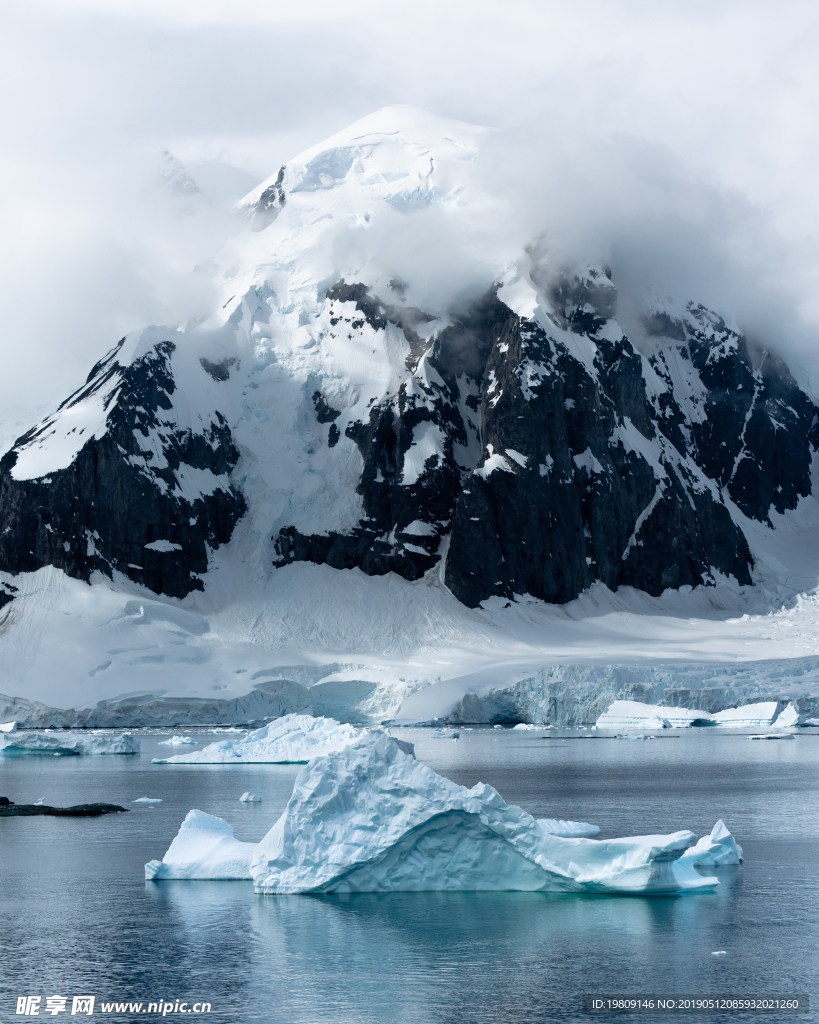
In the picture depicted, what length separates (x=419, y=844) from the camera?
110 feet

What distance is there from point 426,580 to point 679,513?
33.6 m

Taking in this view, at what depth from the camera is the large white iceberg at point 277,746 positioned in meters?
78.8

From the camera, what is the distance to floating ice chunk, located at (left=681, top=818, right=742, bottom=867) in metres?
37.2

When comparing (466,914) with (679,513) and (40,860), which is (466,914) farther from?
(679,513)

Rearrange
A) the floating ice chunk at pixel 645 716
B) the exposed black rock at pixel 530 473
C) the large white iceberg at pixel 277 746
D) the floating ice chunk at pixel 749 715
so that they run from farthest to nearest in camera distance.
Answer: the exposed black rock at pixel 530 473 < the floating ice chunk at pixel 645 716 < the floating ice chunk at pixel 749 715 < the large white iceberg at pixel 277 746

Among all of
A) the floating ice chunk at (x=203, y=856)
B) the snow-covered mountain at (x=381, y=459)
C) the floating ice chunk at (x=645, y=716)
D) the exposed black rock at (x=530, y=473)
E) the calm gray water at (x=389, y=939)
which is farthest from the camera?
the exposed black rock at (x=530, y=473)

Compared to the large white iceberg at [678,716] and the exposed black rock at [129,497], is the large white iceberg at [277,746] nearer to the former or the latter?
the large white iceberg at [678,716]

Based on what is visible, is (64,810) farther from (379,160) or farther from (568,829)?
(379,160)

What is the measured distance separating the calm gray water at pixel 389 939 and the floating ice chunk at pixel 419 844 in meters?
0.50

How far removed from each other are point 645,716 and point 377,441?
59.5 m

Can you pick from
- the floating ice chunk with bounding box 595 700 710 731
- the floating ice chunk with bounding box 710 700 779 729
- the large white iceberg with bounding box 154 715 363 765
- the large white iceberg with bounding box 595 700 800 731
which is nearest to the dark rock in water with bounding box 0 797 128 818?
the large white iceberg with bounding box 154 715 363 765

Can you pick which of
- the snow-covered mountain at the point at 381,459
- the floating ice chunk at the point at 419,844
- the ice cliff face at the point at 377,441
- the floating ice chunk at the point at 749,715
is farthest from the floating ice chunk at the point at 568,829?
the ice cliff face at the point at 377,441

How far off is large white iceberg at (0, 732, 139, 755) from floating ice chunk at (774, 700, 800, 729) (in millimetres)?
47938
